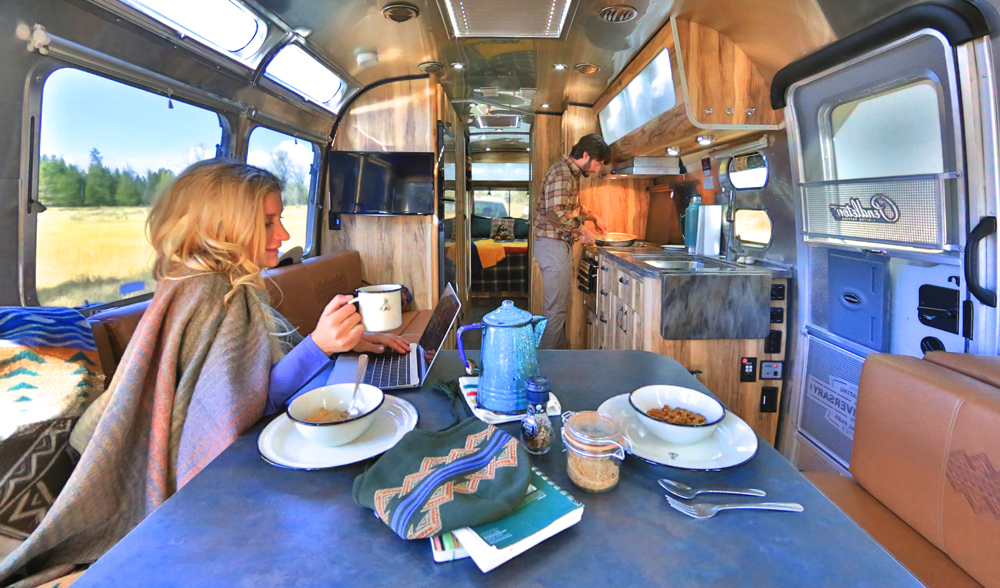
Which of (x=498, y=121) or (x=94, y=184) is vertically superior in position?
(x=498, y=121)

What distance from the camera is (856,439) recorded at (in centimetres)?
151

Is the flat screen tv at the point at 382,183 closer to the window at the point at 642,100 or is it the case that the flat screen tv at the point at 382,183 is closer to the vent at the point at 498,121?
the window at the point at 642,100

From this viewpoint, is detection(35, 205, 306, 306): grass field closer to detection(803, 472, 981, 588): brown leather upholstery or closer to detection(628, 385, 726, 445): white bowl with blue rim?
detection(628, 385, 726, 445): white bowl with blue rim

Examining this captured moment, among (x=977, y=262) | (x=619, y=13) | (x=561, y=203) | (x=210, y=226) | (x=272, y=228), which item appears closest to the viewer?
(x=210, y=226)

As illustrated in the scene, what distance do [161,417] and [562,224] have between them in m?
3.56

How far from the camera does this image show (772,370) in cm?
278

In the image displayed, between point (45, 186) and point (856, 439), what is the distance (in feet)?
8.63

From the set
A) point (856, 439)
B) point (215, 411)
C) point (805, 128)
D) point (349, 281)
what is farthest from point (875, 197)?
point (349, 281)

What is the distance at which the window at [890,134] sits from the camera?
69.0 inches

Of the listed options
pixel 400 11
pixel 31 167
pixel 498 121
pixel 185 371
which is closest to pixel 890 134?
pixel 400 11

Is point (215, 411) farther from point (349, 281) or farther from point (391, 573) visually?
point (349, 281)

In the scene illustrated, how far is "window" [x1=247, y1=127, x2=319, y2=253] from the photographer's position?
120 inches

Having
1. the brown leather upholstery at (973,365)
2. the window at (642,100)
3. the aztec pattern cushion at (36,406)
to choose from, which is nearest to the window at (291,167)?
the aztec pattern cushion at (36,406)

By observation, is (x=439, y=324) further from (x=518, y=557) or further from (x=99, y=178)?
(x=99, y=178)
